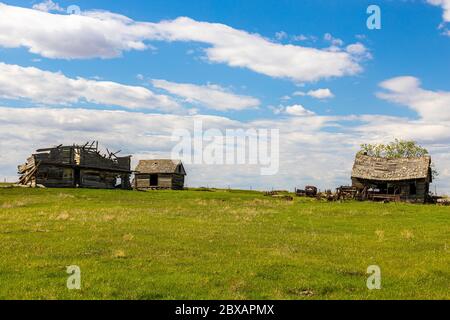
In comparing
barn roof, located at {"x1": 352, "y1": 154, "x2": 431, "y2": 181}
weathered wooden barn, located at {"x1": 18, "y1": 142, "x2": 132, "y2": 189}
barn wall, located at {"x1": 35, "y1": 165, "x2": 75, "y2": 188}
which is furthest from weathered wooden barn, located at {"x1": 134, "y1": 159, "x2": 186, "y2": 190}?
barn roof, located at {"x1": 352, "y1": 154, "x2": 431, "y2": 181}

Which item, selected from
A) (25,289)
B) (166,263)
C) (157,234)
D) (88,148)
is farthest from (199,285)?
(88,148)

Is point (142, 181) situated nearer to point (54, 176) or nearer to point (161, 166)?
point (161, 166)

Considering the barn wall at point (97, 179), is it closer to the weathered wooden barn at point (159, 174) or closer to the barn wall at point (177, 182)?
the weathered wooden barn at point (159, 174)

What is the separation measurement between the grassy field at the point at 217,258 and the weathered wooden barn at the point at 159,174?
2450 inches

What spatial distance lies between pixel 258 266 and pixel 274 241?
251 inches

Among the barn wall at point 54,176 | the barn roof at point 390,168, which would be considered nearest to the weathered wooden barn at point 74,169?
the barn wall at point 54,176

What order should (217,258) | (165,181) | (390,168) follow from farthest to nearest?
1. (165,181)
2. (390,168)
3. (217,258)

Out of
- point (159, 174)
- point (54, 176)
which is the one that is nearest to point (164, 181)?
point (159, 174)

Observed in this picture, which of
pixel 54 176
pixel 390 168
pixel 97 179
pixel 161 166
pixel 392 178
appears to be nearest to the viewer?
pixel 392 178

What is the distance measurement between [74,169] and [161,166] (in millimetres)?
21643

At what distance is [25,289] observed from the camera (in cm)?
1223

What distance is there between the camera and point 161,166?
94.5 metres

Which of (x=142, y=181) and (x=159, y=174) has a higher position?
(x=159, y=174)
